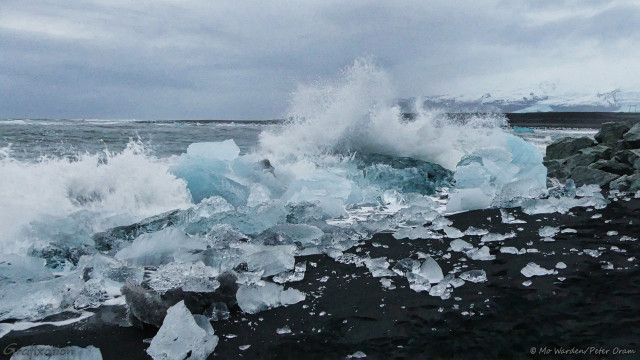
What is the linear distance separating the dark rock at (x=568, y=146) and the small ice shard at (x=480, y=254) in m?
8.11

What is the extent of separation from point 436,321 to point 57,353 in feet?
5.63

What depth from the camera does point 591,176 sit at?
Result: 7652 millimetres

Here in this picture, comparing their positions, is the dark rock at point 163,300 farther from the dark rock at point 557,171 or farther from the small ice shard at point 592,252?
the dark rock at point 557,171

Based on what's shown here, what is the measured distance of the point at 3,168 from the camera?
17.0 feet

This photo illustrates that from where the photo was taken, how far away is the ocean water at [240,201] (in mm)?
3189

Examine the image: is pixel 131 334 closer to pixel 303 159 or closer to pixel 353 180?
pixel 353 180

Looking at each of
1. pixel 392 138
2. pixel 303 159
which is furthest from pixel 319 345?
pixel 392 138

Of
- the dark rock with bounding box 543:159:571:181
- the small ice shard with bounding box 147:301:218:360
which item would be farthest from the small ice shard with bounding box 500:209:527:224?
the dark rock with bounding box 543:159:571:181

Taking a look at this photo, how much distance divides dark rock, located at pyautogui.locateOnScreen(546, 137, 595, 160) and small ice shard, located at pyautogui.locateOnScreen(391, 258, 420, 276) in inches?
343

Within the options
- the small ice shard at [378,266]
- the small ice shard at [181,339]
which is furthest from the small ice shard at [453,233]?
the small ice shard at [181,339]

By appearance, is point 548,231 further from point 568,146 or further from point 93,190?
point 568,146

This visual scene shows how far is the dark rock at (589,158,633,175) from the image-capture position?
7695 mm
